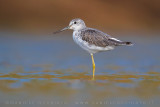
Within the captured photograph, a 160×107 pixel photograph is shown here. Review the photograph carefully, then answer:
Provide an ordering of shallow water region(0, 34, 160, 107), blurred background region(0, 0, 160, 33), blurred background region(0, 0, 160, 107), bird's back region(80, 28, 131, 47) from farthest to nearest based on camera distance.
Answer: blurred background region(0, 0, 160, 33), bird's back region(80, 28, 131, 47), blurred background region(0, 0, 160, 107), shallow water region(0, 34, 160, 107)

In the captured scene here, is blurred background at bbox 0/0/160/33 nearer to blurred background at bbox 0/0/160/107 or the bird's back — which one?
blurred background at bbox 0/0/160/107

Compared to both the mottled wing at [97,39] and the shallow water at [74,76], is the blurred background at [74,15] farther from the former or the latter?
the mottled wing at [97,39]

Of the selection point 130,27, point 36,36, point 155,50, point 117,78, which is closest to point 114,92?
point 117,78

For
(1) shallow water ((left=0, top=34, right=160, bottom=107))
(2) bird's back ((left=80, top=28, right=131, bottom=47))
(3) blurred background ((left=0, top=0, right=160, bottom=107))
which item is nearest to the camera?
(1) shallow water ((left=0, top=34, right=160, bottom=107))

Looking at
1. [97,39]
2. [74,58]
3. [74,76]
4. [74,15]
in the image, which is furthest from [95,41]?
[74,15]

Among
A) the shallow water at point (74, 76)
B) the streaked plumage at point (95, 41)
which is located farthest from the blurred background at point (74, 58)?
the streaked plumage at point (95, 41)

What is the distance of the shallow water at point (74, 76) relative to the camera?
6.75 meters

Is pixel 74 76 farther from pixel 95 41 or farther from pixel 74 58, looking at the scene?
pixel 74 58

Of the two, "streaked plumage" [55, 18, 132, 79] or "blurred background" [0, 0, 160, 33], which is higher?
"blurred background" [0, 0, 160, 33]

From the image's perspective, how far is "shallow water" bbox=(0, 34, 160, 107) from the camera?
675cm

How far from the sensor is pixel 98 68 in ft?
35.1

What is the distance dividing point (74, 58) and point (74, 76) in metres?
3.54

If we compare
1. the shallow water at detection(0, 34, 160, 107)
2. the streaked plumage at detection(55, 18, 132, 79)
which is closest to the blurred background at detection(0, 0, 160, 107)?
the shallow water at detection(0, 34, 160, 107)

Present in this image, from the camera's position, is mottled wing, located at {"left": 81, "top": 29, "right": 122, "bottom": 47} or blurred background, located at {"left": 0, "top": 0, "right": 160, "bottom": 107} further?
mottled wing, located at {"left": 81, "top": 29, "right": 122, "bottom": 47}
